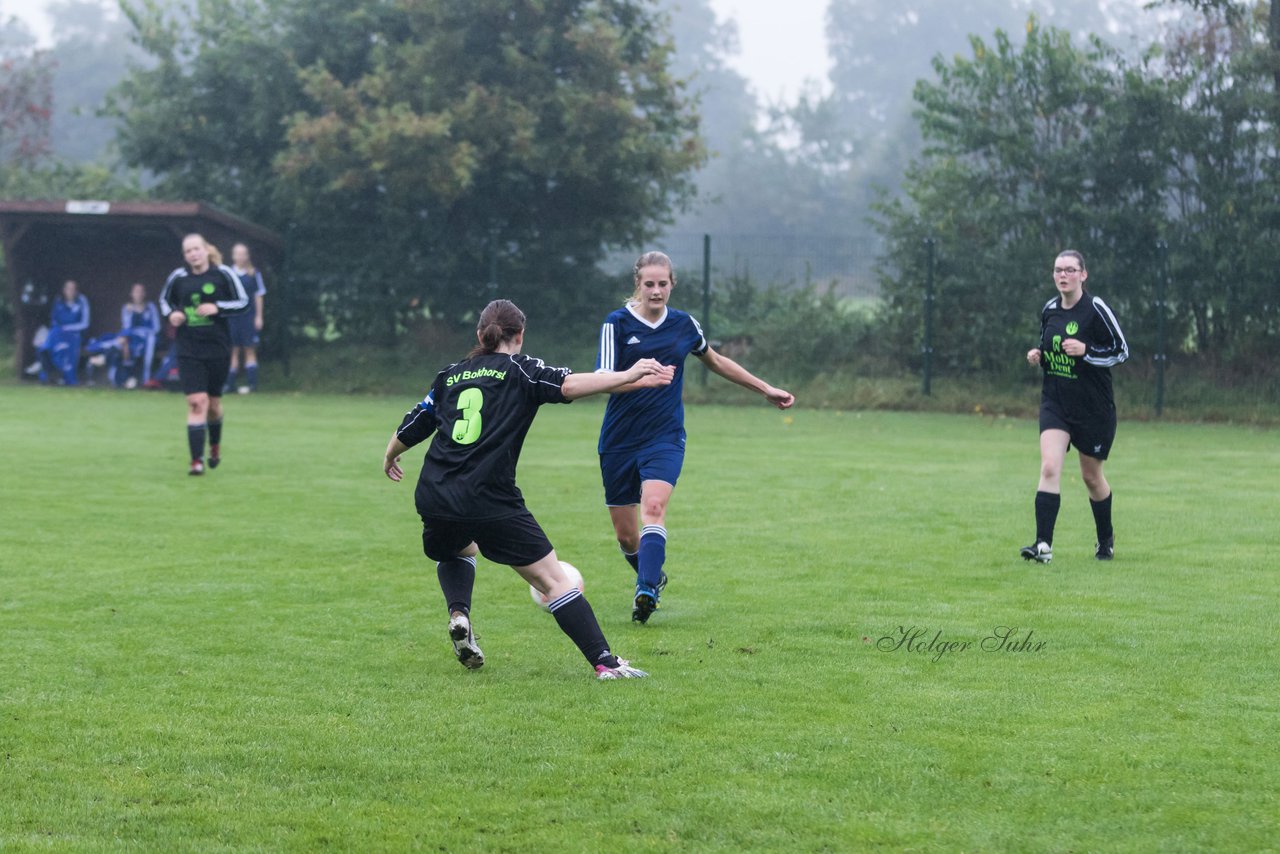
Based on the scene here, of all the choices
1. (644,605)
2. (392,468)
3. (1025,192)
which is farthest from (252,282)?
(392,468)

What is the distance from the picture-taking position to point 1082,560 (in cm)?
953

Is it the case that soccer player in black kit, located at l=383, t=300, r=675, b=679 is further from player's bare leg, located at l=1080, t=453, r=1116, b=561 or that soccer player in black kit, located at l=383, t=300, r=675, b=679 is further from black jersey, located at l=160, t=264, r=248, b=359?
black jersey, located at l=160, t=264, r=248, b=359

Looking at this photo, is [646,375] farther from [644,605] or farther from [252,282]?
[252,282]

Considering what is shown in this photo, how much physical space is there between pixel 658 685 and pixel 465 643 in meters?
0.84

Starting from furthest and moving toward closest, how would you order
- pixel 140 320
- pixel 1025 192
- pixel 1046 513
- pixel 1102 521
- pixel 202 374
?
1. pixel 140 320
2. pixel 1025 192
3. pixel 202 374
4. pixel 1102 521
5. pixel 1046 513

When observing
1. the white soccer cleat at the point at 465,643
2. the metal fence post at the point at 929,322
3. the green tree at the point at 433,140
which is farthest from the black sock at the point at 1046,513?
the green tree at the point at 433,140

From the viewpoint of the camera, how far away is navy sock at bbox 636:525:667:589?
7.51 meters

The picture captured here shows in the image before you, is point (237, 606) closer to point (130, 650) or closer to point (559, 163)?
point (130, 650)

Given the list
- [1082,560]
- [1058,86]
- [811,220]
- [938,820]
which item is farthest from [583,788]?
[811,220]

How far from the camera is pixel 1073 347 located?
9453 mm

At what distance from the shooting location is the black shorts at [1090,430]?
9703mm

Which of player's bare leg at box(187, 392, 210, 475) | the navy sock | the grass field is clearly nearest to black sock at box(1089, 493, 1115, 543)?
the grass field

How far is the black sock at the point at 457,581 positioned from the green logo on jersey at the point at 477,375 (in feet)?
2.69

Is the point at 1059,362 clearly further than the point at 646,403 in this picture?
Yes
